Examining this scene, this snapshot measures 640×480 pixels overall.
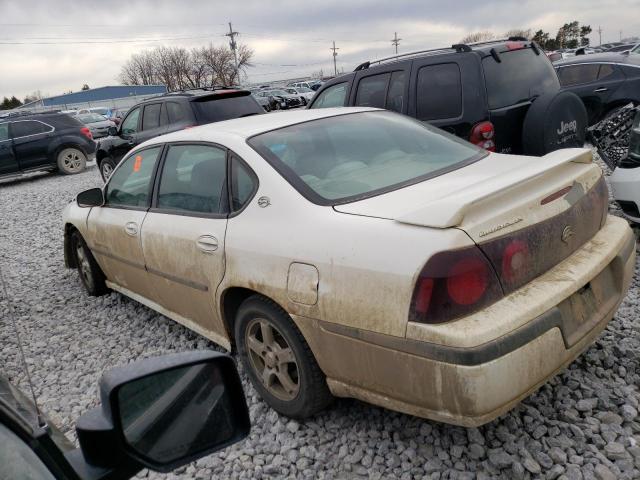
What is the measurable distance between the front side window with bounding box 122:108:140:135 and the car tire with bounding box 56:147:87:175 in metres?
3.99

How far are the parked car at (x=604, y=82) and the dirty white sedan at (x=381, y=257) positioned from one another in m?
6.27

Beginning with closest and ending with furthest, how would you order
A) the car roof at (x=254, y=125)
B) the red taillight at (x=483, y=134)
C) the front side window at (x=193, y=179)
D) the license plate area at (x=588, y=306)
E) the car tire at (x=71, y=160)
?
the license plate area at (x=588, y=306), the front side window at (x=193, y=179), the car roof at (x=254, y=125), the red taillight at (x=483, y=134), the car tire at (x=71, y=160)

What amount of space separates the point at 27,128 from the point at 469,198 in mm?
14083

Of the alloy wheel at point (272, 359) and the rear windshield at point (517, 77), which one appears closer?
the alloy wheel at point (272, 359)

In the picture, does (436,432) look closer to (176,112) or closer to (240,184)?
(240,184)

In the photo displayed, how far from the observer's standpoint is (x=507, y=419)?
101 inches

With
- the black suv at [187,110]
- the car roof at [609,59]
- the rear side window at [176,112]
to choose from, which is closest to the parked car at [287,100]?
the black suv at [187,110]

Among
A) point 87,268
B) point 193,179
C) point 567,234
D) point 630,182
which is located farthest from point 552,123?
point 87,268

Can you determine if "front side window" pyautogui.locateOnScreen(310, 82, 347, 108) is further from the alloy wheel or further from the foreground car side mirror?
the foreground car side mirror

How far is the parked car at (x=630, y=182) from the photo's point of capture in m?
4.04

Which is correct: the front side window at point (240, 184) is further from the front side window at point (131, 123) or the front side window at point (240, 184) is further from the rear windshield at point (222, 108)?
the front side window at point (131, 123)

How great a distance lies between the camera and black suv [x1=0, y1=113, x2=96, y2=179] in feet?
43.5

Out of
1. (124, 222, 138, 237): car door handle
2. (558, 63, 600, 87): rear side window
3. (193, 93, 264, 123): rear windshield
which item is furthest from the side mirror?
(558, 63, 600, 87): rear side window

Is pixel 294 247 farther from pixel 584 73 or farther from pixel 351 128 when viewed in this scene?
pixel 584 73
